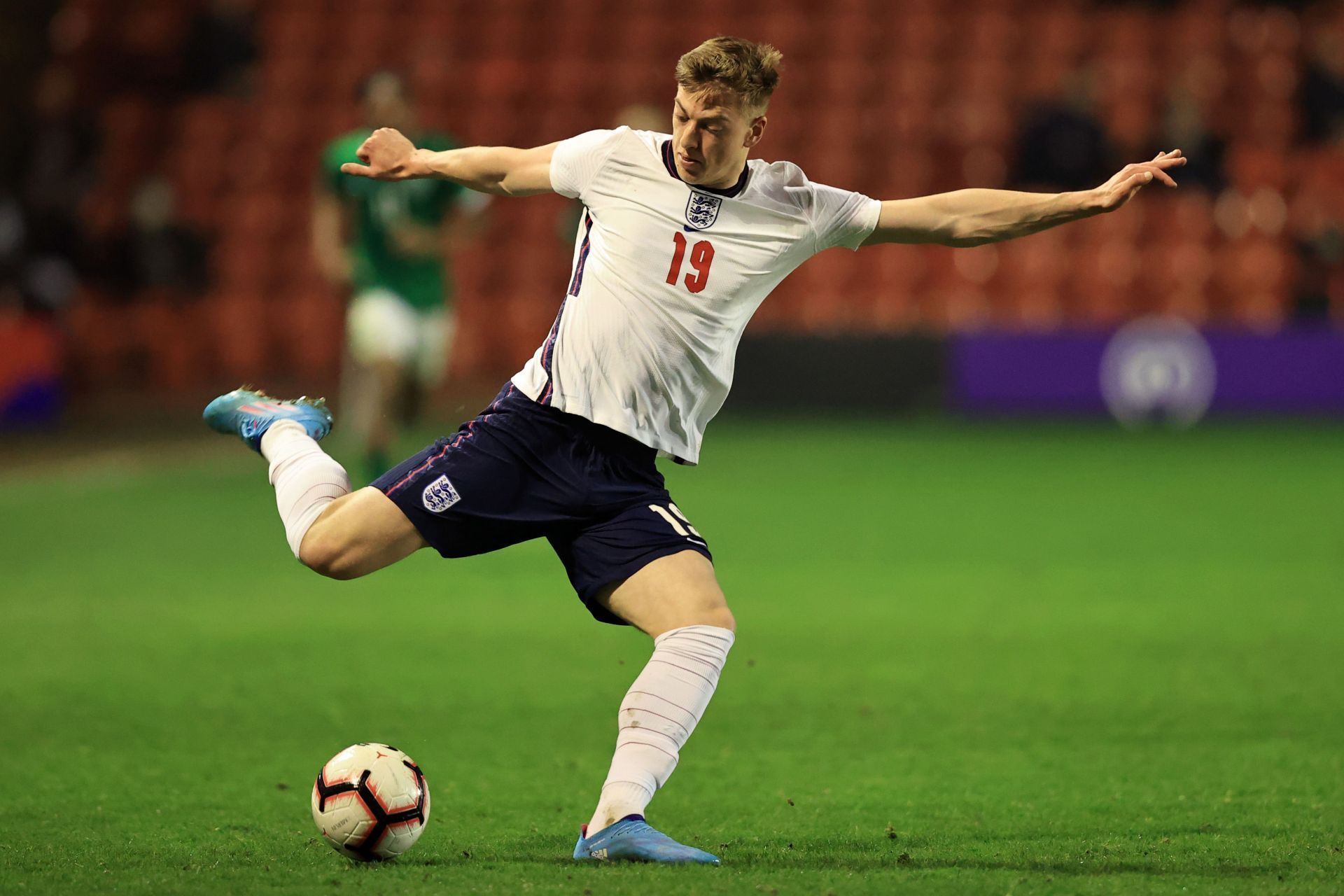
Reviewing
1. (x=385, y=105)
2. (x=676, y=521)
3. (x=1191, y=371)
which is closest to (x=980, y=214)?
(x=676, y=521)

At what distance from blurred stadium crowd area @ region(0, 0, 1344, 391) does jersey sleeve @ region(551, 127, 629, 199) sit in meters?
12.8

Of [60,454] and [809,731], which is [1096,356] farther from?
[809,731]

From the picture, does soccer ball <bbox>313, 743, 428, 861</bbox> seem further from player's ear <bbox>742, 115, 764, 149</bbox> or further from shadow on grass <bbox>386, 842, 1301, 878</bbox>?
player's ear <bbox>742, 115, 764, 149</bbox>

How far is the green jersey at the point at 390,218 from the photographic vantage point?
9945mm

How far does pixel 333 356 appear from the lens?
61.1 feet

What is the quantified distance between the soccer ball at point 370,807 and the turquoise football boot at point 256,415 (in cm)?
130

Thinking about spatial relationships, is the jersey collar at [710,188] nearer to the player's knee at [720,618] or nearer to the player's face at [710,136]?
the player's face at [710,136]

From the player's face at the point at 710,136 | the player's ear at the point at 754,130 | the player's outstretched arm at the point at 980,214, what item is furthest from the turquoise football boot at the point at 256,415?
the player's outstretched arm at the point at 980,214

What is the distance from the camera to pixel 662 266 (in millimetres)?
4715

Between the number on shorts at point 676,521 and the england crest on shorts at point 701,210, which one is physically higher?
the england crest on shorts at point 701,210

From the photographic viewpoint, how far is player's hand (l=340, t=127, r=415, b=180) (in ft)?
15.6

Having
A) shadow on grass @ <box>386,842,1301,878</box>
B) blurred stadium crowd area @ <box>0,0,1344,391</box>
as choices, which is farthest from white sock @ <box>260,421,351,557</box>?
blurred stadium crowd area @ <box>0,0,1344,391</box>

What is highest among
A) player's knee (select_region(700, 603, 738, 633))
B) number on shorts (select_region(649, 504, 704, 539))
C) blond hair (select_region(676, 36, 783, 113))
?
blond hair (select_region(676, 36, 783, 113))

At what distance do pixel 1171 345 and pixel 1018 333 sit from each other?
1.46 meters
